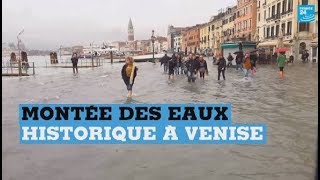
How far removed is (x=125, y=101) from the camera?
1170cm

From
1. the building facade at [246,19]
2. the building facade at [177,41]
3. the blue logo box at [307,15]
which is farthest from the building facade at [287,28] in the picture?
the building facade at [177,41]

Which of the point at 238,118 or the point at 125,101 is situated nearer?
the point at 238,118

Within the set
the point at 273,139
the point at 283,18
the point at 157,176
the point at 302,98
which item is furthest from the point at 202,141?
the point at 283,18

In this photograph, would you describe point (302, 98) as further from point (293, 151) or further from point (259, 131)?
point (293, 151)

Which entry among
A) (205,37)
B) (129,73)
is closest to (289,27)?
(129,73)

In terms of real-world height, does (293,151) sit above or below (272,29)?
below

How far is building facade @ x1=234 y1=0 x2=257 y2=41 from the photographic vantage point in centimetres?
6562

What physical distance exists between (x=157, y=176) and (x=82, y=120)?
10.3 ft

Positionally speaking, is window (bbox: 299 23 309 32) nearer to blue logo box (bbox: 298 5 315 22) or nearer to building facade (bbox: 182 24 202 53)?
blue logo box (bbox: 298 5 315 22)

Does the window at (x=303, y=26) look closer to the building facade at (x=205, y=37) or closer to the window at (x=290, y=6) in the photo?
the window at (x=290, y=6)

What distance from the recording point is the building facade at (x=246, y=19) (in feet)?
215

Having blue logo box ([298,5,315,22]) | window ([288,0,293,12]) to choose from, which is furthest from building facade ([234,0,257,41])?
blue logo box ([298,5,315,22])

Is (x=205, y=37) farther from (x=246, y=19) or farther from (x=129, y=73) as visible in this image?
(x=129, y=73)

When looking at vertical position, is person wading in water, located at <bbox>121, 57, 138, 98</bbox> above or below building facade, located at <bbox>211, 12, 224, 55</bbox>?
below
